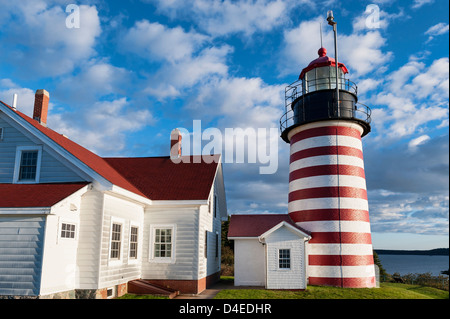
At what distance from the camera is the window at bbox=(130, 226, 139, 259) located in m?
15.4

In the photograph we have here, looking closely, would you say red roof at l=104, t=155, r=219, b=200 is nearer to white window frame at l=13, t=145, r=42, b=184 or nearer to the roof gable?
the roof gable

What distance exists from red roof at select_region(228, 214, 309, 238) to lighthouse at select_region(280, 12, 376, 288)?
0.69 m

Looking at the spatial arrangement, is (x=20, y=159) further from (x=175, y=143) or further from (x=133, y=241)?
A: (x=175, y=143)

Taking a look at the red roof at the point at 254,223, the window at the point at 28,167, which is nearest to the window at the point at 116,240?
the window at the point at 28,167

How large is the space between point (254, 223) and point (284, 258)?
2.83 meters

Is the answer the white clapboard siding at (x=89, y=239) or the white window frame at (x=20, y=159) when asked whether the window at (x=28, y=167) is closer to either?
the white window frame at (x=20, y=159)

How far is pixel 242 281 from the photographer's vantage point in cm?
1811

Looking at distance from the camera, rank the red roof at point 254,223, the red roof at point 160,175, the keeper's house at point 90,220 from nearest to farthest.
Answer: the keeper's house at point 90,220
the red roof at point 160,175
the red roof at point 254,223

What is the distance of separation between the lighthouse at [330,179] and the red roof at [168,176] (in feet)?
15.2

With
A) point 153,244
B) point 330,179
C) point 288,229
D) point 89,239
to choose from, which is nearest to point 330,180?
point 330,179

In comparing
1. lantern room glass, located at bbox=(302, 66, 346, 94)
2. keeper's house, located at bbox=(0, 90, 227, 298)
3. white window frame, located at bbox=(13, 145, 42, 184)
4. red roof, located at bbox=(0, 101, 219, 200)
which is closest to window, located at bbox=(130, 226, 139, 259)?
keeper's house, located at bbox=(0, 90, 227, 298)

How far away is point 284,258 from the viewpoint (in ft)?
55.2

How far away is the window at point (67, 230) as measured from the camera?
11.9 m
